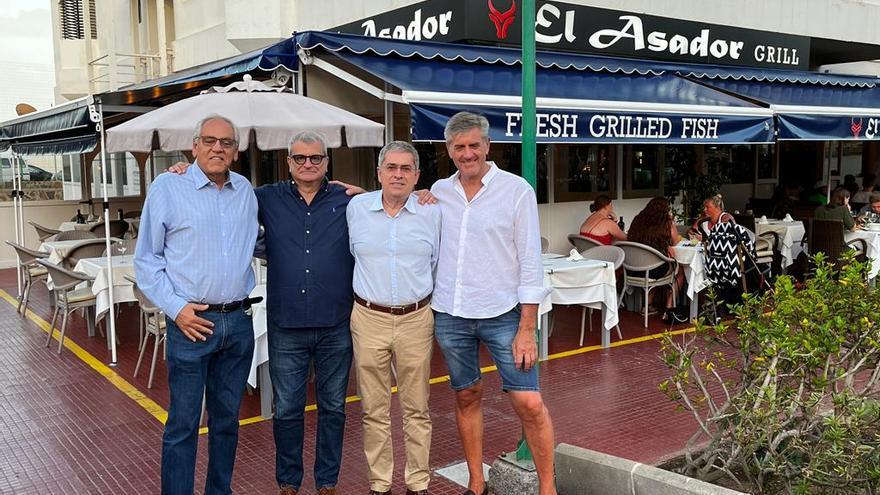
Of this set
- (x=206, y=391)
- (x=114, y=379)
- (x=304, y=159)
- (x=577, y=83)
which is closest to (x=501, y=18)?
(x=577, y=83)

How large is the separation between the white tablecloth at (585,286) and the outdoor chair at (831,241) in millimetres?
3804

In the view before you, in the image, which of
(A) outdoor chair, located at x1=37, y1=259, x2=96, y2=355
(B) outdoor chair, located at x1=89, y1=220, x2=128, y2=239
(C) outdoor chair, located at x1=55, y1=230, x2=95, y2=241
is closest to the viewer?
(A) outdoor chair, located at x1=37, y1=259, x2=96, y2=355

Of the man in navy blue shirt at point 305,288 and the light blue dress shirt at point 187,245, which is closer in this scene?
the light blue dress shirt at point 187,245

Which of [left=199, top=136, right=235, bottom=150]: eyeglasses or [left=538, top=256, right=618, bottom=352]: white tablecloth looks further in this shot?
[left=538, top=256, right=618, bottom=352]: white tablecloth

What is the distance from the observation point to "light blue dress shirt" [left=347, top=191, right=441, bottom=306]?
354 cm

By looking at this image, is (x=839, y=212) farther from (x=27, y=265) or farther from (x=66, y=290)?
(x=27, y=265)

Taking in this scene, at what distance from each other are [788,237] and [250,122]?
7.53 meters

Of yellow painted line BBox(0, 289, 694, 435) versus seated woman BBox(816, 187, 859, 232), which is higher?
seated woman BBox(816, 187, 859, 232)

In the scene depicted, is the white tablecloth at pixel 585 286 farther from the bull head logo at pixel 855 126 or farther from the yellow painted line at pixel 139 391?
the bull head logo at pixel 855 126

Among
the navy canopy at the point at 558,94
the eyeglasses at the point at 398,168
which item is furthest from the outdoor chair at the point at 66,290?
the eyeglasses at the point at 398,168

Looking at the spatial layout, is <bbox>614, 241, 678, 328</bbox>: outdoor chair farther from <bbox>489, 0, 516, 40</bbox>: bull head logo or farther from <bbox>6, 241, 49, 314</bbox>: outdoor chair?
<bbox>6, 241, 49, 314</bbox>: outdoor chair

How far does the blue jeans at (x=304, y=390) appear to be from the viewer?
→ 3.66 m

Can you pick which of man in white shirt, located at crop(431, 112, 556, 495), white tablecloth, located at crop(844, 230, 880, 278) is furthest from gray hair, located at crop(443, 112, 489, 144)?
white tablecloth, located at crop(844, 230, 880, 278)

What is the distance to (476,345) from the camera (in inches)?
143
